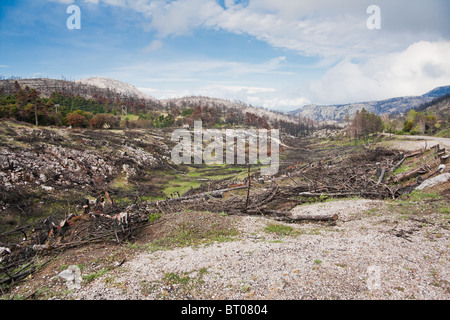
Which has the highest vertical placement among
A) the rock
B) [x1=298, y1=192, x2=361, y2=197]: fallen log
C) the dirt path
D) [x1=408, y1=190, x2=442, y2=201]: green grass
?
the dirt path

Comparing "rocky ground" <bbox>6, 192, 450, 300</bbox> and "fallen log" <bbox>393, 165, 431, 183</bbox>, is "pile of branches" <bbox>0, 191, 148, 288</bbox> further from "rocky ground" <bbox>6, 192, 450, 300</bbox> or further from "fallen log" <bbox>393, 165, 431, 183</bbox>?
"fallen log" <bbox>393, 165, 431, 183</bbox>

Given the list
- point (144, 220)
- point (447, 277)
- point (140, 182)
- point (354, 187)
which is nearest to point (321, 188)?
point (354, 187)

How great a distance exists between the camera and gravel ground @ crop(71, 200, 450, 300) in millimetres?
5523

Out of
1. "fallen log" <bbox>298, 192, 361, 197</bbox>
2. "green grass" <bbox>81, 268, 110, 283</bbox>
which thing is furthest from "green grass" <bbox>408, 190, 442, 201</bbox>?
"green grass" <bbox>81, 268, 110, 283</bbox>

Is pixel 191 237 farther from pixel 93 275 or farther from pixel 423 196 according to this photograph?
pixel 423 196

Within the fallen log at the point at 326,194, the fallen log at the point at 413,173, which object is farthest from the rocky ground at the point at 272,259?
the fallen log at the point at 413,173

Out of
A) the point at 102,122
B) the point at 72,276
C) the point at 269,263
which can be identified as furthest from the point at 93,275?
the point at 102,122

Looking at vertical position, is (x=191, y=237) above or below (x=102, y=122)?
below

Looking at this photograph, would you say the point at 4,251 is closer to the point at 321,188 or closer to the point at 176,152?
the point at 321,188

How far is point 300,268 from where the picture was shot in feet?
21.5

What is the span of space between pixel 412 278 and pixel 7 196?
86.4 ft

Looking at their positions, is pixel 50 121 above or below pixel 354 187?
above

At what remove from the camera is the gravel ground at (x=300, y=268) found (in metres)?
5.52

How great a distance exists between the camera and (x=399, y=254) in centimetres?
704
